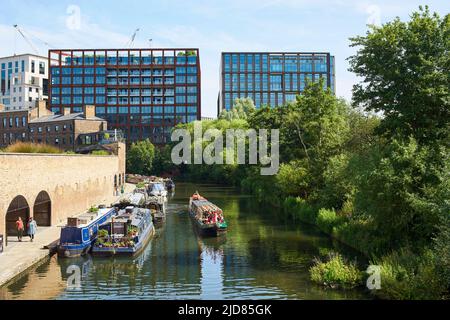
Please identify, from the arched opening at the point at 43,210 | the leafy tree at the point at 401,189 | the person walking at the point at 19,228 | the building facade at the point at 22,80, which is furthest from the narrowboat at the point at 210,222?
the building facade at the point at 22,80

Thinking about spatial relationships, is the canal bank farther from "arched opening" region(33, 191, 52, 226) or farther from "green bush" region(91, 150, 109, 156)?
"green bush" region(91, 150, 109, 156)

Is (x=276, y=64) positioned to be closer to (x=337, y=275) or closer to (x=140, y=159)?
(x=140, y=159)

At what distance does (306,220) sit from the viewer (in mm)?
46094

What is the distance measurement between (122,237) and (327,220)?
1547cm

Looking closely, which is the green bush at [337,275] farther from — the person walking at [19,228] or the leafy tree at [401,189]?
the person walking at [19,228]

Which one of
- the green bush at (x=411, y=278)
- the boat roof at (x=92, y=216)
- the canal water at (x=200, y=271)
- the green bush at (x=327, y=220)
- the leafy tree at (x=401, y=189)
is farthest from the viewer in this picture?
the green bush at (x=327, y=220)

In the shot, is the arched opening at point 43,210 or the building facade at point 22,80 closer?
the arched opening at point 43,210

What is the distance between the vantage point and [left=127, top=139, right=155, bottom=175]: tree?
127m

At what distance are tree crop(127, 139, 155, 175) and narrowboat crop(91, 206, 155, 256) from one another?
89684mm

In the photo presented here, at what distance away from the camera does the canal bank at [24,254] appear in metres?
25.3

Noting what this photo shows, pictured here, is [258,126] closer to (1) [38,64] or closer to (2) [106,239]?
(2) [106,239]

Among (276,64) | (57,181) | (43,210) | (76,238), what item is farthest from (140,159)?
(76,238)

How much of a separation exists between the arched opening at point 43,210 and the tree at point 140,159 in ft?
285
